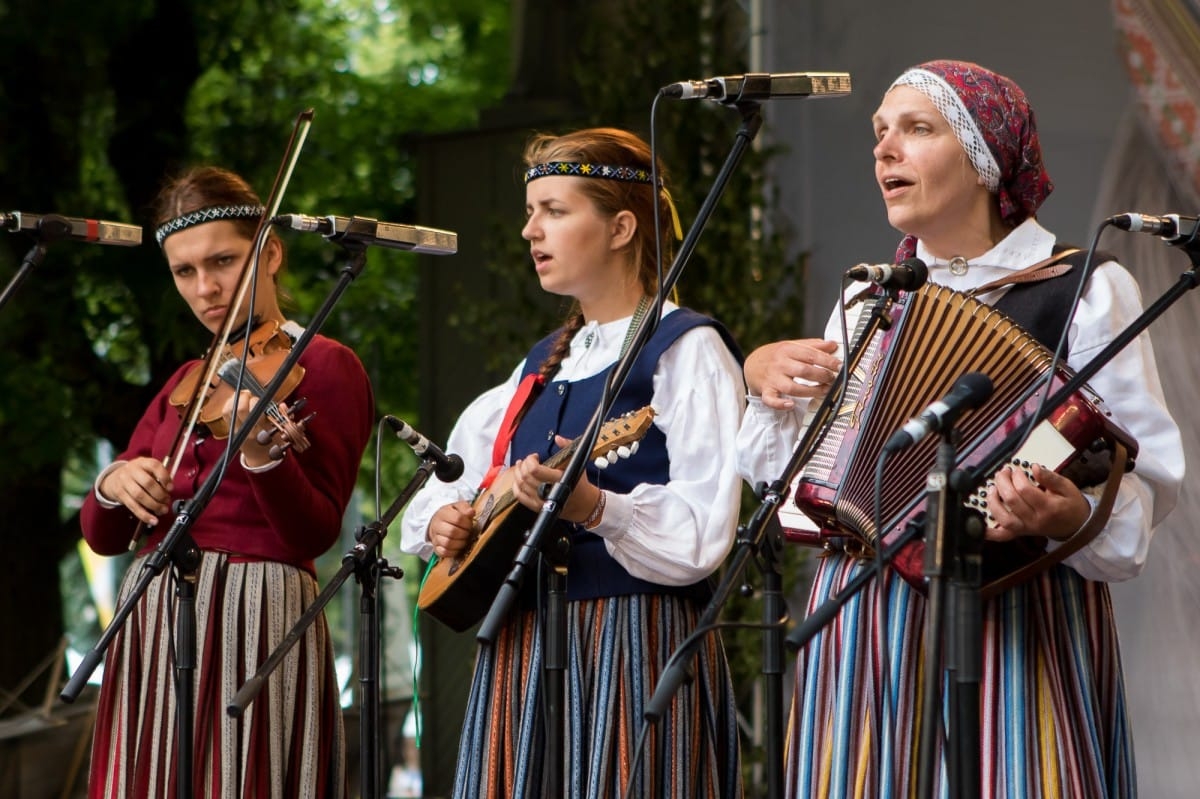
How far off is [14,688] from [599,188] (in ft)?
13.1

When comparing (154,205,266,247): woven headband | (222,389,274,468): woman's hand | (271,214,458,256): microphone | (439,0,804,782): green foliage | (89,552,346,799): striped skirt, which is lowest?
(89,552,346,799): striped skirt

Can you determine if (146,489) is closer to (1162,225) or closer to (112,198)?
(1162,225)

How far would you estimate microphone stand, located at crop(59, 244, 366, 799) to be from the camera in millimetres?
2754

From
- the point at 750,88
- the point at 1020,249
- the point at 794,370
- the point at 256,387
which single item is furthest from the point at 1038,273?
the point at 256,387

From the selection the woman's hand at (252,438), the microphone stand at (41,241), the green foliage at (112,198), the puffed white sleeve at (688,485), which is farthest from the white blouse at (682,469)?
the green foliage at (112,198)

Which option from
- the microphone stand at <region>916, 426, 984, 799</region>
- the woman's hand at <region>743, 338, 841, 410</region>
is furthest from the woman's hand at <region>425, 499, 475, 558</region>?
the microphone stand at <region>916, 426, 984, 799</region>

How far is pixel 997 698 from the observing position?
7.71 ft

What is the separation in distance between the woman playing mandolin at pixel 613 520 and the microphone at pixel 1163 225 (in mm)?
870

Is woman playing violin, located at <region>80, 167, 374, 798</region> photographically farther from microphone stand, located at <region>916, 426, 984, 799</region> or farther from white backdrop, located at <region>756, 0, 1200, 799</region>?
white backdrop, located at <region>756, 0, 1200, 799</region>

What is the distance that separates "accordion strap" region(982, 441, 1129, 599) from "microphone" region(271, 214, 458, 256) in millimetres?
1255

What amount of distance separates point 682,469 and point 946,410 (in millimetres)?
917

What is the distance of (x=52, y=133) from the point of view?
630cm

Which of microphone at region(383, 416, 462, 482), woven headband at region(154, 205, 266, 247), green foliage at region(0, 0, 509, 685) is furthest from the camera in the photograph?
green foliage at region(0, 0, 509, 685)

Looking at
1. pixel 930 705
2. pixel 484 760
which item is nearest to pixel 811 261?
pixel 484 760
